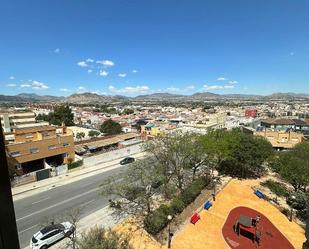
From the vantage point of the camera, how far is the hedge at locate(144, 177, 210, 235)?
1556cm

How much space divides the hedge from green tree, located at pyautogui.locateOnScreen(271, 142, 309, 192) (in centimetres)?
793

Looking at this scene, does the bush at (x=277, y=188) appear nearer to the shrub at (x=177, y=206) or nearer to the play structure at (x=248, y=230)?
the play structure at (x=248, y=230)

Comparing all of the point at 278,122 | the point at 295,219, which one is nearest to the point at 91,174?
the point at 295,219

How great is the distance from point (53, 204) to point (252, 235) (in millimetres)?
Answer: 16483

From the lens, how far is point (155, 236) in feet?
49.9

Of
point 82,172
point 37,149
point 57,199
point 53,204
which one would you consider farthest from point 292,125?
point 53,204

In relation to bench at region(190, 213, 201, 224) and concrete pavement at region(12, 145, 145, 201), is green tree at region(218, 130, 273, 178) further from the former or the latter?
concrete pavement at region(12, 145, 145, 201)

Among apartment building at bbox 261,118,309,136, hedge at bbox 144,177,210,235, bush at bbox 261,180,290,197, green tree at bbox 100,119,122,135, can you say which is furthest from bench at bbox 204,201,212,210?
apartment building at bbox 261,118,309,136

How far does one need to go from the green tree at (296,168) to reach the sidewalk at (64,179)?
→ 20471 mm

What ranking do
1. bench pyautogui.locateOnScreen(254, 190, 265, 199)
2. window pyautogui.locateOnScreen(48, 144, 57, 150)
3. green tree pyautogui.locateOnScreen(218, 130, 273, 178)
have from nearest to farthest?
bench pyautogui.locateOnScreen(254, 190, 265, 199) < green tree pyautogui.locateOnScreen(218, 130, 273, 178) < window pyautogui.locateOnScreen(48, 144, 57, 150)

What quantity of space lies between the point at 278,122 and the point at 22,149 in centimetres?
6262

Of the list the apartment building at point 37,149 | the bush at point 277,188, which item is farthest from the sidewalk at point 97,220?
the bush at point 277,188

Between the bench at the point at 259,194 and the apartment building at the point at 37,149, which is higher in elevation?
the apartment building at the point at 37,149

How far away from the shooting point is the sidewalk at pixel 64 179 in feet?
78.3
